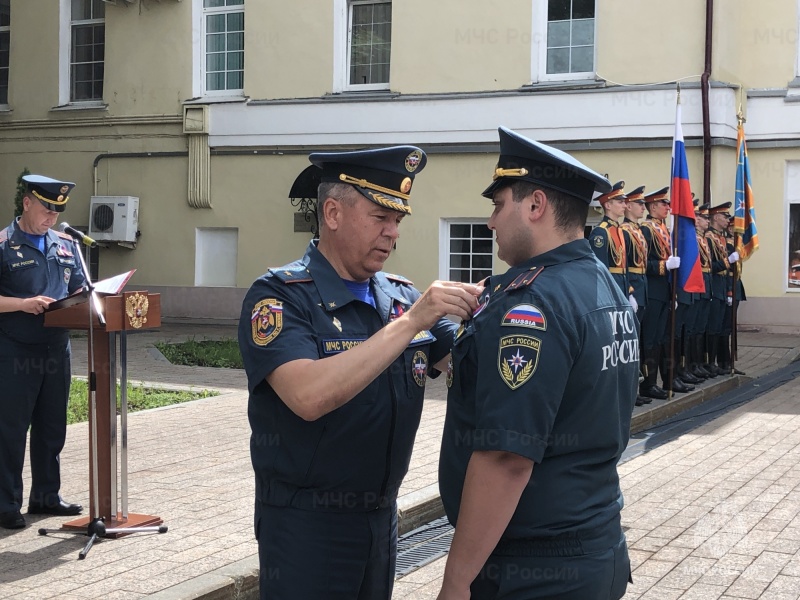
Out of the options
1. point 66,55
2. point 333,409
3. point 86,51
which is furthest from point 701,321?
point 66,55

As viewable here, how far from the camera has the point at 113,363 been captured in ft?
20.7

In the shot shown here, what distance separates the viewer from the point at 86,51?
23.1m

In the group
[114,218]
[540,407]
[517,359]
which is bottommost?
[540,407]

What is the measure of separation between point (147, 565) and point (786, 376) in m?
11.3

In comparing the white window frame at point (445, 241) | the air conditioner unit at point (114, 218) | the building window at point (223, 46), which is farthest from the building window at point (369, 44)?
the air conditioner unit at point (114, 218)

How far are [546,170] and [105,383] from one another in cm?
418

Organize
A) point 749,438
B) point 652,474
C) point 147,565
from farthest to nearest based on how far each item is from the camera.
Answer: point 749,438, point 652,474, point 147,565

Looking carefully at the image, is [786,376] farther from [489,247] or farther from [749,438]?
[489,247]

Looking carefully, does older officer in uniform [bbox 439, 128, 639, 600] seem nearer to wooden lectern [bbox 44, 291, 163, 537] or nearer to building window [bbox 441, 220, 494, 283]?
wooden lectern [bbox 44, 291, 163, 537]

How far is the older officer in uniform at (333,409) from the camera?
2.94 metres

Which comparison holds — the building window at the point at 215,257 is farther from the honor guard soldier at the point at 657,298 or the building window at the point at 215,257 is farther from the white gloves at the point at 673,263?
the white gloves at the point at 673,263

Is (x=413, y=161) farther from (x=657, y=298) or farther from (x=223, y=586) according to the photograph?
(x=657, y=298)

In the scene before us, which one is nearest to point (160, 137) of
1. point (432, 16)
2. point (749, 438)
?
point (432, 16)

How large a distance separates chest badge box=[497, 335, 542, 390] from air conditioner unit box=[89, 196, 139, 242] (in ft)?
66.7
